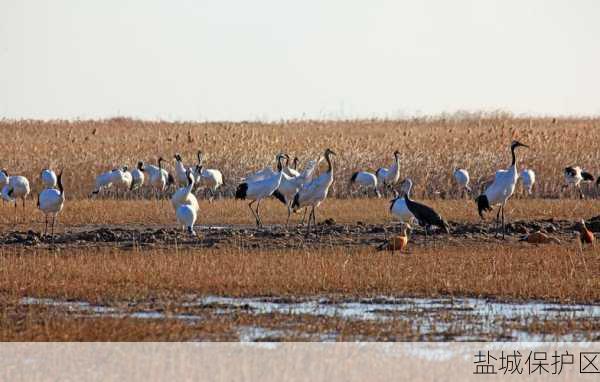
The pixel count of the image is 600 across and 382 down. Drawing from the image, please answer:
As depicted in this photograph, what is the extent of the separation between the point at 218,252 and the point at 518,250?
4.24 m

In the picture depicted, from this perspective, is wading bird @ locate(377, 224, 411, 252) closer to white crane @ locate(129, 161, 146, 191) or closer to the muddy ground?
the muddy ground

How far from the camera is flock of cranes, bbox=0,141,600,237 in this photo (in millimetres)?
17984

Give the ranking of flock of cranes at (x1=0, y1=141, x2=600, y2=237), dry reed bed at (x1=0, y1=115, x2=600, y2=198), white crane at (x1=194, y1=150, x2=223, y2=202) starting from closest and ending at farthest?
flock of cranes at (x1=0, y1=141, x2=600, y2=237)
white crane at (x1=194, y1=150, x2=223, y2=202)
dry reed bed at (x1=0, y1=115, x2=600, y2=198)

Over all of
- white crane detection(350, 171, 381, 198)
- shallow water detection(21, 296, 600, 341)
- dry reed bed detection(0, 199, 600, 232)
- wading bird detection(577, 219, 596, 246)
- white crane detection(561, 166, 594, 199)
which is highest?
white crane detection(561, 166, 594, 199)

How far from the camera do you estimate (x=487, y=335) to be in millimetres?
9547

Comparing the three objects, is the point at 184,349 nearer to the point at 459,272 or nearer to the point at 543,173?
the point at 459,272

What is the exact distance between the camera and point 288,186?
20.8 m

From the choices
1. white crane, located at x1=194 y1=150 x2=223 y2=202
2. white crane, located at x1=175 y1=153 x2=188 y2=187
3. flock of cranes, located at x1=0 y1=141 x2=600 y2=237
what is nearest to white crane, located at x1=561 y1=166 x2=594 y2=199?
flock of cranes, located at x1=0 y1=141 x2=600 y2=237

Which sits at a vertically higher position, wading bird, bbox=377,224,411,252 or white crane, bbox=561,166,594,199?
white crane, bbox=561,166,594,199

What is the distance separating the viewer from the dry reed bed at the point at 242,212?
2089cm

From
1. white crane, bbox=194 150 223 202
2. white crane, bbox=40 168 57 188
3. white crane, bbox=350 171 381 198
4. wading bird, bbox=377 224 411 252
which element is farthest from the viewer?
white crane, bbox=350 171 381 198

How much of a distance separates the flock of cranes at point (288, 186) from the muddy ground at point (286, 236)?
10.8 inches

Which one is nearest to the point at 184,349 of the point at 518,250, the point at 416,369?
the point at 416,369

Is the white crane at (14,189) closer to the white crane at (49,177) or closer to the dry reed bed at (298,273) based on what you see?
the white crane at (49,177)
